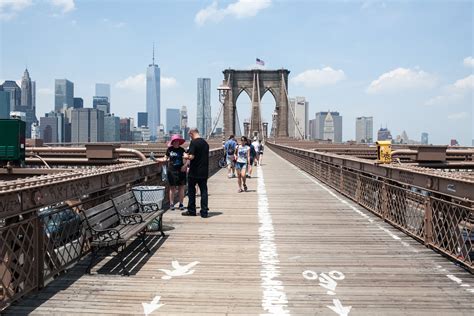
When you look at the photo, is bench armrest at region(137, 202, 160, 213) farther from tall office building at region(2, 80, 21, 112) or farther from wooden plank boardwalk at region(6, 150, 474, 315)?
tall office building at region(2, 80, 21, 112)

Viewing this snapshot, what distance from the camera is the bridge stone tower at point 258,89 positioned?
113 meters

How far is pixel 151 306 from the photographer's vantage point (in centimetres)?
515

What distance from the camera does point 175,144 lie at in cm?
A: 1101

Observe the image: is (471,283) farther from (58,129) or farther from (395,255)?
(58,129)

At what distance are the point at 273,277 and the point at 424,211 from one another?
10.2ft

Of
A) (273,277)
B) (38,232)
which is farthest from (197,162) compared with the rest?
(38,232)

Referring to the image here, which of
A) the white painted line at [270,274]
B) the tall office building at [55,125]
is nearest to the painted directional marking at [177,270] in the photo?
the white painted line at [270,274]

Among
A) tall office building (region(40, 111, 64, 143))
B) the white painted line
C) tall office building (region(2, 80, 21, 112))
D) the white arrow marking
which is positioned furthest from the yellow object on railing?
tall office building (region(2, 80, 21, 112))

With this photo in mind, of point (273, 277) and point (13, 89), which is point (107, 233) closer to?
point (273, 277)

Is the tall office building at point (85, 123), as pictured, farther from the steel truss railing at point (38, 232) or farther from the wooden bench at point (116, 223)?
the steel truss railing at point (38, 232)

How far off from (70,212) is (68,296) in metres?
1.64

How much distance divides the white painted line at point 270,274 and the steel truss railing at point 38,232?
2.45 metres

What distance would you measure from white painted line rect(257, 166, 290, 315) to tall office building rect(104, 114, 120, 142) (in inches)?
5038

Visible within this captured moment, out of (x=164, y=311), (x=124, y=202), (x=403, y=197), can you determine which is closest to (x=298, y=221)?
(x=403, y=197)
